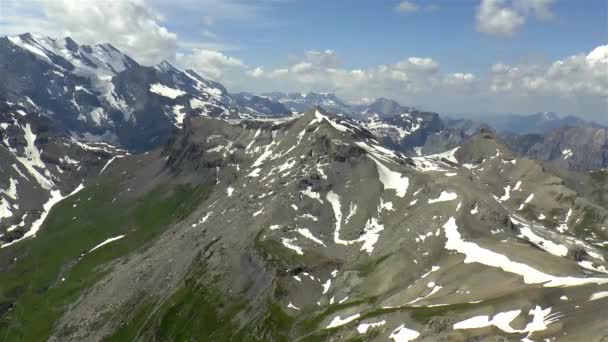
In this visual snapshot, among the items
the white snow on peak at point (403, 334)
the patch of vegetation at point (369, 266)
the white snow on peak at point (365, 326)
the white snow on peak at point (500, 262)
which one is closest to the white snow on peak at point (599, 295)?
the white snow on peak at point (500, 262)

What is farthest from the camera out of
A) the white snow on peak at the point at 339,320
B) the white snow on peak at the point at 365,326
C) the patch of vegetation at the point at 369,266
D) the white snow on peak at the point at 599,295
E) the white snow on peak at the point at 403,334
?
the patch of vegetation at the point at 369,266

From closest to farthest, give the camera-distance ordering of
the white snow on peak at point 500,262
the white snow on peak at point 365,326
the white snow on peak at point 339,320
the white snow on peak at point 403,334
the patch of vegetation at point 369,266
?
the white snow on peak at point 403,334, the white snow on peak at point 500,262, the white snow on peak at point 365,326, the white snow on peak at point 339,320, the patch of vegetation at point 369,266

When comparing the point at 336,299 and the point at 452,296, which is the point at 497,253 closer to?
the point at 452,296

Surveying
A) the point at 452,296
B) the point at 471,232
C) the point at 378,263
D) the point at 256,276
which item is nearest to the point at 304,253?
the point at 256,276

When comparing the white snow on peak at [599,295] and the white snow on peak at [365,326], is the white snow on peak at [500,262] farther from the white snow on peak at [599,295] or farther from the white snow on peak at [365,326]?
the white snow on peak at [365,326]

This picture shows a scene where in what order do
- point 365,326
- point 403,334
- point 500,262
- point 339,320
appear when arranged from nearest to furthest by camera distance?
point 403,334, point 365,326, point 500,262, point 339,320

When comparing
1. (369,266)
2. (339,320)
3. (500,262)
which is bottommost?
(339,320)

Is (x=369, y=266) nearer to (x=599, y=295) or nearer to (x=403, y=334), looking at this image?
(x=403, y=334)

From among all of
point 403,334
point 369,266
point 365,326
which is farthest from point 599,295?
point 369,266

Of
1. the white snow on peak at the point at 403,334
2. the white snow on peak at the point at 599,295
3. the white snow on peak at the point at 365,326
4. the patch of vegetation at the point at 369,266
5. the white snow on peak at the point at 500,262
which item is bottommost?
the patch of vegetation at the point at 369,266

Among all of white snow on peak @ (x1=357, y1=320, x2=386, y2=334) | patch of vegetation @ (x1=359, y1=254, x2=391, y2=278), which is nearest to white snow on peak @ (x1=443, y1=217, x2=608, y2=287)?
patch of vegetation @ (x1=359, y1=254, x2=391, y2=278)

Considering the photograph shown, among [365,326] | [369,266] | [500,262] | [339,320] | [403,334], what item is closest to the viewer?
[403,334]

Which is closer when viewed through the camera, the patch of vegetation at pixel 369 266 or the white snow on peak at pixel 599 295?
the white snow on peak at pixel 599 295
